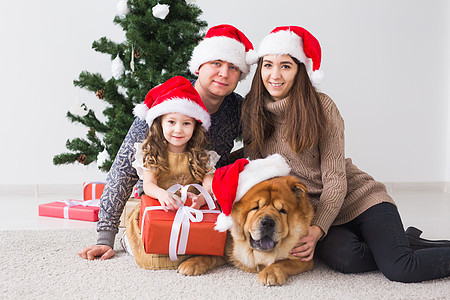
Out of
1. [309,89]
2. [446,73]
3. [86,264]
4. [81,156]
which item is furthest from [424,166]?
[86,264]

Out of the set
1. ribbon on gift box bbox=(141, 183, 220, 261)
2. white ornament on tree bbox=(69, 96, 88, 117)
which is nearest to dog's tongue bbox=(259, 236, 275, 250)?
ribbon on gift box bbox=(141, 183, 220, 261)

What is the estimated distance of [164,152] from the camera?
6.02 feet

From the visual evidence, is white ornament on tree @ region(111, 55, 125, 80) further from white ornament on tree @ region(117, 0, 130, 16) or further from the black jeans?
the black jeans

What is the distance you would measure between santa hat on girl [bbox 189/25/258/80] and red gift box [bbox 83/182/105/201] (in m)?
1.22

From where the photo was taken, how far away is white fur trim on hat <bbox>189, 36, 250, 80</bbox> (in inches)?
77.3

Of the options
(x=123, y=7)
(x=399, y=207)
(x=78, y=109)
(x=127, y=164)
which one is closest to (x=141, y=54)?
(x=123, y=7)

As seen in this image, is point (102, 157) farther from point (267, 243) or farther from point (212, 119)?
point (267, 243)

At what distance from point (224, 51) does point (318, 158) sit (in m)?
0.63

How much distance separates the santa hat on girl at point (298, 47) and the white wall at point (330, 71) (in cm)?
189

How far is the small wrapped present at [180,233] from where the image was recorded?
1563 mm

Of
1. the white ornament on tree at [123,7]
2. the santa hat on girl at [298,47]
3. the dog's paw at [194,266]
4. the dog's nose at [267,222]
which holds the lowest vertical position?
the dog's paw at [194,266]

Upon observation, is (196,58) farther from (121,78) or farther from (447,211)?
(447,211)

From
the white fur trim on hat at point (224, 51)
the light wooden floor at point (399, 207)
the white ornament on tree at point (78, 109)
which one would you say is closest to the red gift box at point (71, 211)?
the light wooden floor at point (399, 207)

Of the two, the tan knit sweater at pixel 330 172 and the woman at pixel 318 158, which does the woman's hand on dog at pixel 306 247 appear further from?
the tan knit sweater at pixel 330 172
